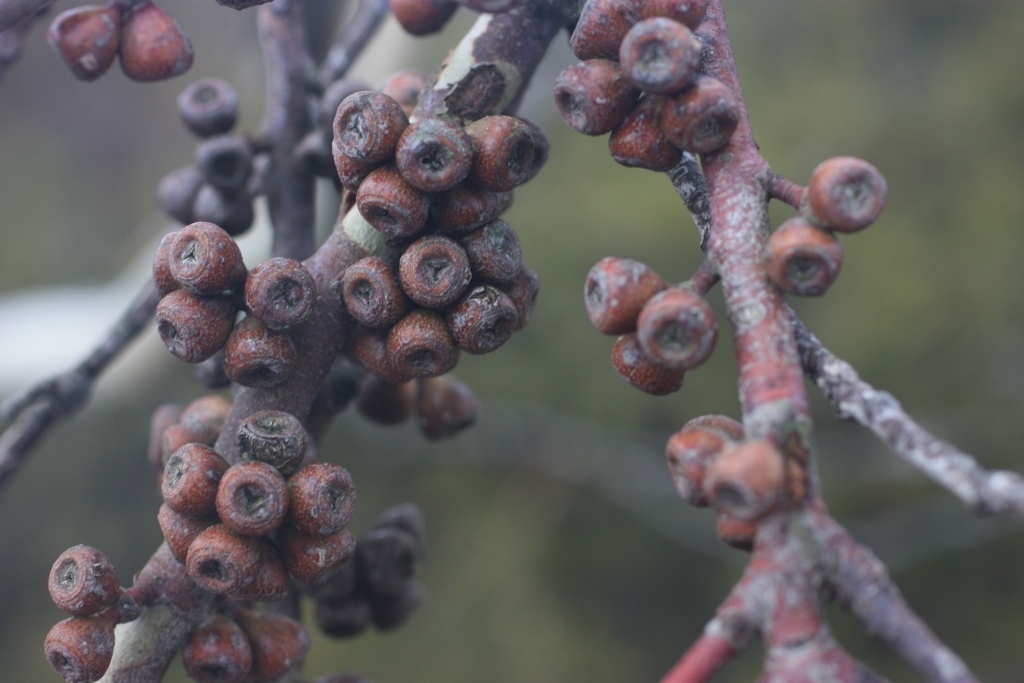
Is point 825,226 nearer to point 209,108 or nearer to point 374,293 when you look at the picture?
point 374,293

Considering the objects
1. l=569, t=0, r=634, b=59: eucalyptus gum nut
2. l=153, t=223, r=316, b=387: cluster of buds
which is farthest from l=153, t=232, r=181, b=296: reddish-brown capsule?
l=569, t=0, r=634, b=59: eucalyptus gum nut

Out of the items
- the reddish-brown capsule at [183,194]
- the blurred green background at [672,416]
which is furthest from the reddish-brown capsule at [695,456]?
the blurred green background at [672,416]

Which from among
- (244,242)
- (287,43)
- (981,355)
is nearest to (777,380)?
(287,43)

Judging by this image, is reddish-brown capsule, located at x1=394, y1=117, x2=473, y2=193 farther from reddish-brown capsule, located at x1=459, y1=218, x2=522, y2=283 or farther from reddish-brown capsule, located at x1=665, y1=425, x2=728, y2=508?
reddish-brown capsule, located at x1=665, y1=425, x2=728, y2=508

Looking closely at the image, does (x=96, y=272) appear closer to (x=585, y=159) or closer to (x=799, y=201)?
A: (x=585, y=159)

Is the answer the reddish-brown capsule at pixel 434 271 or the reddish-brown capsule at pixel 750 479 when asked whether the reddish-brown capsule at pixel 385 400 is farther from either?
the reddish-brown capsule at pixel 750 479

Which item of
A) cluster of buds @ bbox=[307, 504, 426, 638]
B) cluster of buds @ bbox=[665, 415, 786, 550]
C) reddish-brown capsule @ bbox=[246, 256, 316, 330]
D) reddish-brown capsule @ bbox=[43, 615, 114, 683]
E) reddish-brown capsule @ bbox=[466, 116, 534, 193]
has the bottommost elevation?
reddish-brown capsule @ bbox=[43, 615, 114, 683]
